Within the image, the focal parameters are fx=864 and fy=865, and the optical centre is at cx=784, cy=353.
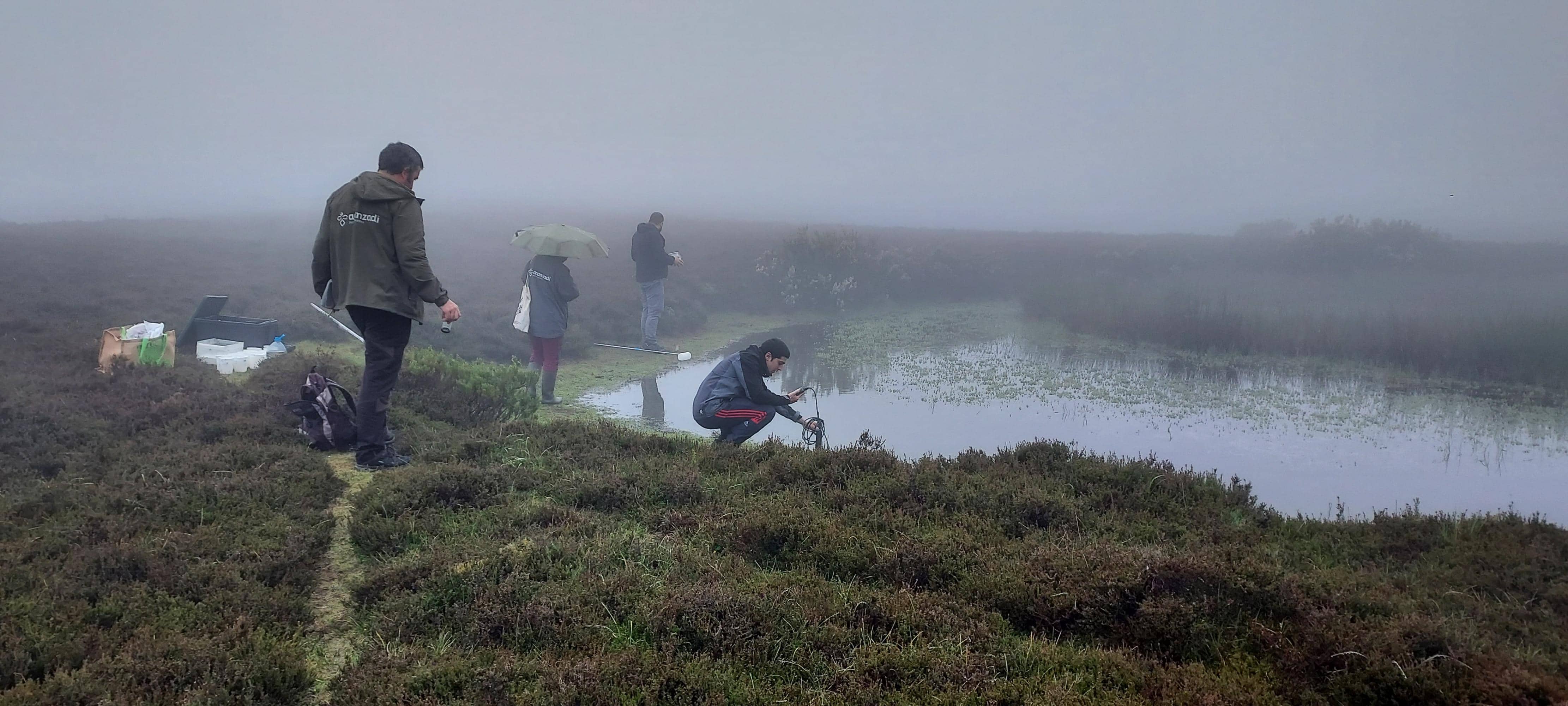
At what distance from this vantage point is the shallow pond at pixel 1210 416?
8.17m

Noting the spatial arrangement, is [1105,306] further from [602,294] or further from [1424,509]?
[1424,509]

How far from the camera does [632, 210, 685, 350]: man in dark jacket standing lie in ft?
45.1

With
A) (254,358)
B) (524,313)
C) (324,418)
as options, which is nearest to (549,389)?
(524,313)

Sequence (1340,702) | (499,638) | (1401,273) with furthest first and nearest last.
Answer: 1. (1401,273)
2. (499,638)
3. (1340,702)

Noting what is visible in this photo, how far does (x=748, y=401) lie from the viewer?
305 inches

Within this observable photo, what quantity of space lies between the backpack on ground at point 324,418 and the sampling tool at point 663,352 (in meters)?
7.57

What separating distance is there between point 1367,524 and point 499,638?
5253 millimetres

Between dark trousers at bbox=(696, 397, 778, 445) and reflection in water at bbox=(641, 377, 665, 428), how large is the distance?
2386 mm

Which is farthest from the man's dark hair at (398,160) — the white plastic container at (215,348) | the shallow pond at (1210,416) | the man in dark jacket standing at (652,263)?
the man in dark jacket standing at (652,263)

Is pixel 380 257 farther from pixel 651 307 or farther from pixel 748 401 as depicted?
pixel 651 307

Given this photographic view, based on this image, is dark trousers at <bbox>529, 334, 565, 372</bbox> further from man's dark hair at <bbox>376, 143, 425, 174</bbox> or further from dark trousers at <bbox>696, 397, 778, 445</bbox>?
man's dark hair at <bbox>376, 143, 425, 174</bbox>

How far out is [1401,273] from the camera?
23875 millimetres

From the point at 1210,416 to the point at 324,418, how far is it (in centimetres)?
974

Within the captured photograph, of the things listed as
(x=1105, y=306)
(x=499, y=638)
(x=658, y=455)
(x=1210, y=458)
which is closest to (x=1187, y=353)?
(x=1105, y=306)
